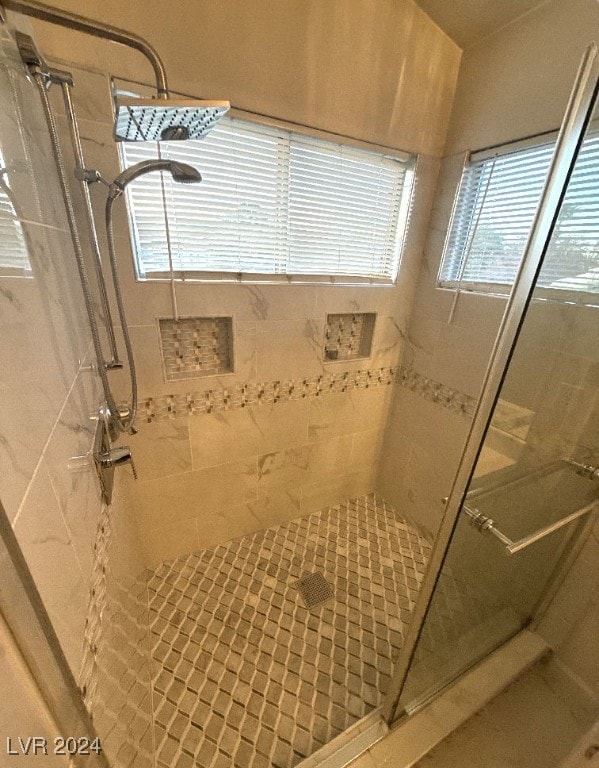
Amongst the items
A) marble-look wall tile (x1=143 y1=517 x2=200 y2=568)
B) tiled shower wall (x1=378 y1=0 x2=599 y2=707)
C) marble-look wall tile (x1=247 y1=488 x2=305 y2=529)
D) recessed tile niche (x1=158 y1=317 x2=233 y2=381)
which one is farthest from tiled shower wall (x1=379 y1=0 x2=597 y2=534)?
marble-look wall tile (x1=143 y1=517 x2=200 y2=568)

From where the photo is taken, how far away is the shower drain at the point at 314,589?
1.45 meters

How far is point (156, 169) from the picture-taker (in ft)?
2.78

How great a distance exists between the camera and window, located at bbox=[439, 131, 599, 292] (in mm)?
903

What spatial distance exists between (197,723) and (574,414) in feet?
5.64

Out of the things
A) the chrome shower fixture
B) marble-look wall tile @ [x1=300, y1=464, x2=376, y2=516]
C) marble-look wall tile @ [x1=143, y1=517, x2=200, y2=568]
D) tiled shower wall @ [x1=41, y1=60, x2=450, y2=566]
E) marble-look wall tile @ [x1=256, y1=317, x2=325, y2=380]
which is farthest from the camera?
marble-look wall tile @ [x1=300, y1=464, x2=376, y2=516]

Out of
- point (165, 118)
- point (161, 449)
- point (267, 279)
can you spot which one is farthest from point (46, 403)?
point (267, 279)

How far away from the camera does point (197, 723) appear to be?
1.05 meters

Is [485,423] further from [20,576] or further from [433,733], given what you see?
[433,733]

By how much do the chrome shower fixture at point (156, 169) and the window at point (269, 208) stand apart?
22 centimetres

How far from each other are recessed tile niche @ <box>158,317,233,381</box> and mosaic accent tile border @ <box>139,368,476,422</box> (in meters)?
0.10

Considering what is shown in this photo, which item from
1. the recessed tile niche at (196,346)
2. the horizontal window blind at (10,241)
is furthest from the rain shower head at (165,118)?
the recessed tile niche at (196,346)

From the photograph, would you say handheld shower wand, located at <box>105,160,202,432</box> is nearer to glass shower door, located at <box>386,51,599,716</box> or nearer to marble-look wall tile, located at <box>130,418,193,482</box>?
marble-look wall tile, located at <box>130,418,193,482</box>

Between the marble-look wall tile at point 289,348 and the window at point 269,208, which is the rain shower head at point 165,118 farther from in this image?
the marble-look wall tile at point 289,348

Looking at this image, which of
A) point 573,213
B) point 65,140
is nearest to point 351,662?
point 573,213
